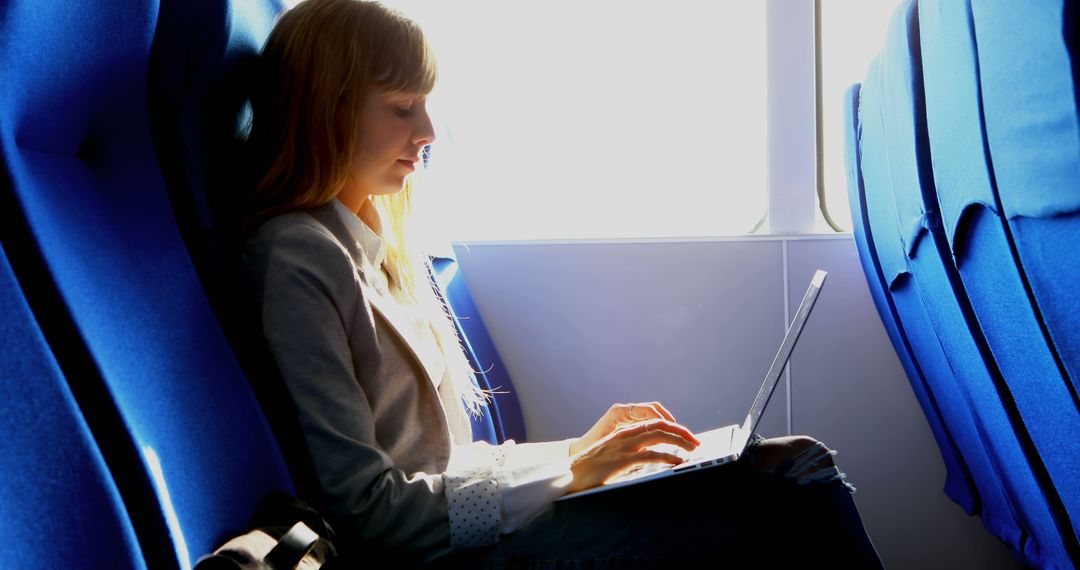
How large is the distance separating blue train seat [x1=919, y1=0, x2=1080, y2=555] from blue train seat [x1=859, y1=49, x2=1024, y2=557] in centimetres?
30

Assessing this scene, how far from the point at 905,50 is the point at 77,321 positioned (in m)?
0.96

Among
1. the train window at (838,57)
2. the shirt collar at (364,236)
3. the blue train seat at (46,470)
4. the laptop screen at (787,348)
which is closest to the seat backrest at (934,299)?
the laptop screen at (787,348)

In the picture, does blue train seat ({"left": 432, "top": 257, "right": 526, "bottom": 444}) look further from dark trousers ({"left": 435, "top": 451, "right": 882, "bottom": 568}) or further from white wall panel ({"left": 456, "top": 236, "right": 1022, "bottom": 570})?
dark trousers ({"left": 435, "top": 451, "right": 882, "bottom": 568})

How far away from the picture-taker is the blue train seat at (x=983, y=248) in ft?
2.97

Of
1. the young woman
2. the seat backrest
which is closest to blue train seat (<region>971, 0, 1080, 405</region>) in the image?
the seat backrest

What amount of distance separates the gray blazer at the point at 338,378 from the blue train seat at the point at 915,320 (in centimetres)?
80

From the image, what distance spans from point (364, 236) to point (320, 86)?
0.22 metres

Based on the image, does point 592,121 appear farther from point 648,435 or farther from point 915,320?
point 648,435

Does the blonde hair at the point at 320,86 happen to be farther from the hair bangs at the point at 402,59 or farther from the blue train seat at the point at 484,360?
the blue train seat at the point at 484,360

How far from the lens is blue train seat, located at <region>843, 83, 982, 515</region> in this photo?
5.80 feet

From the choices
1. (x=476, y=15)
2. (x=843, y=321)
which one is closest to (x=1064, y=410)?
(x=843, y=321)

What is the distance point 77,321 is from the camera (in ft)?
2.67

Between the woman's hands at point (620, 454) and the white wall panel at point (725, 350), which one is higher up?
the woman's hands at point (620, 454)

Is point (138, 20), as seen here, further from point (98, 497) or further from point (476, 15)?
point (476, 15)
